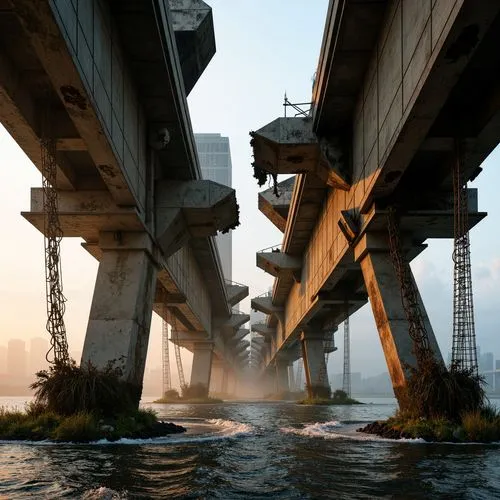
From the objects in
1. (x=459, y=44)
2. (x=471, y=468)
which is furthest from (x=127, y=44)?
(x=471, y=468)

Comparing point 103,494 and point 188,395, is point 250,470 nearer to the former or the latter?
point 103,494

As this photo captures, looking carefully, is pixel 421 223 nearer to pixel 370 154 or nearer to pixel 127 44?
pixel 370 154

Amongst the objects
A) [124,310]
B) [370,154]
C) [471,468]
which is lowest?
[471,468]

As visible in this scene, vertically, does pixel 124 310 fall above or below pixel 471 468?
above

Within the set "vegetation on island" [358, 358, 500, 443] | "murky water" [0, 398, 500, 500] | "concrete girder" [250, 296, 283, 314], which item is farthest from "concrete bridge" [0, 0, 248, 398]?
"concrete girder" [250, 296, 283, 314]

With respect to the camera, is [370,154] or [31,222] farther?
[31,222]

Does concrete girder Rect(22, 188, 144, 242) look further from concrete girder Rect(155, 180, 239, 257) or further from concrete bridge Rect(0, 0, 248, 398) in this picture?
concrete girder Rect(155, 180, 239, 257)
